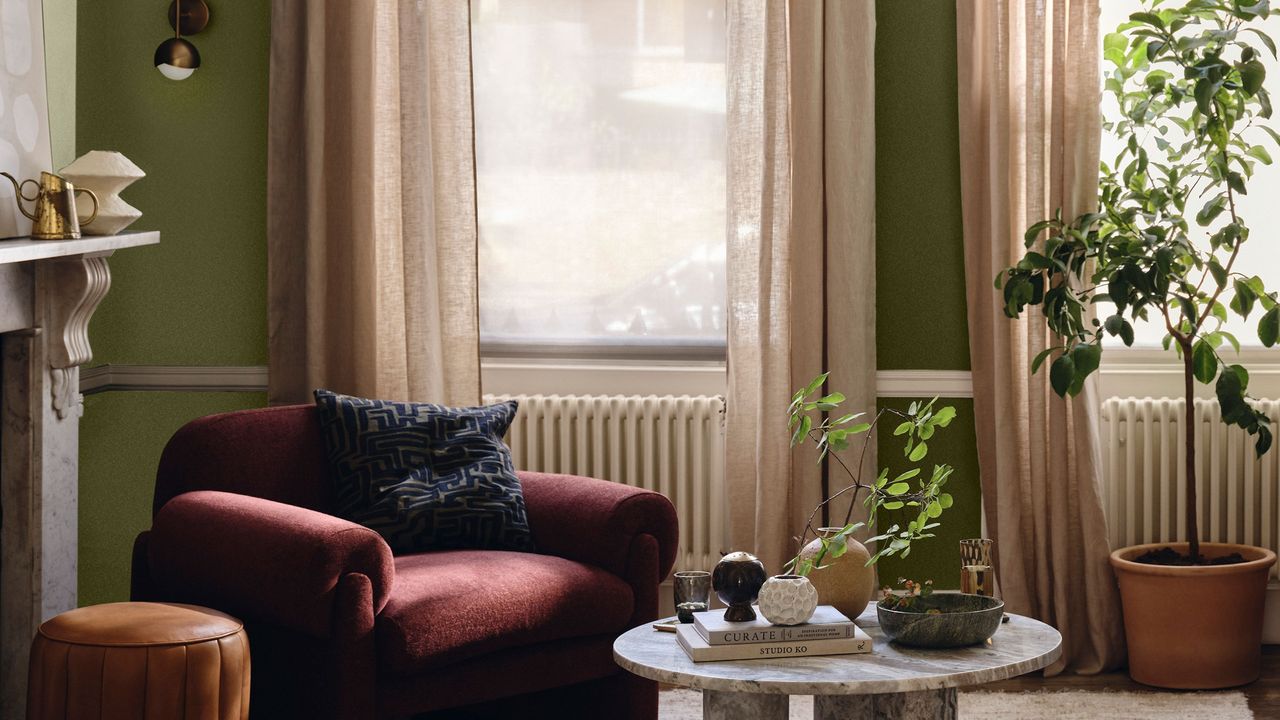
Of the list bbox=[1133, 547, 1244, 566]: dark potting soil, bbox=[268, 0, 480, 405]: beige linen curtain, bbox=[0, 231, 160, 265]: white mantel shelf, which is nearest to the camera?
bbox=[0, 231, 160, 265]: white mantel shelf

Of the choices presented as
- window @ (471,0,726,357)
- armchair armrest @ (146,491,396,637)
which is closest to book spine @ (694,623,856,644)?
armchair armrest @ (146,491,396,637)

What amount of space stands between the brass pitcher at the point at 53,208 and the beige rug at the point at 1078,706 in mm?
1963

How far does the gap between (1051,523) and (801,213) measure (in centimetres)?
117

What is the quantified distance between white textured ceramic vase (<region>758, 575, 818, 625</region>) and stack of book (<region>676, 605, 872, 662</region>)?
0.01 meters

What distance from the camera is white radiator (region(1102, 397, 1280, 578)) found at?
405cm

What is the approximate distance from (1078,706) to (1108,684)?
26 cm

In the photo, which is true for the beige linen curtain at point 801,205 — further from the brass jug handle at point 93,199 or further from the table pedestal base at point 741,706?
the brass jug handle at point 93,199

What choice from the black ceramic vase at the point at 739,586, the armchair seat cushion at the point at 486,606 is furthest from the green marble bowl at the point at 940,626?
the armchair seat cushion at the point at 486,606

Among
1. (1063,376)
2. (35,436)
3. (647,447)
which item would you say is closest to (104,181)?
(35,436)

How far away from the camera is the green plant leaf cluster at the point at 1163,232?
11.6 ft

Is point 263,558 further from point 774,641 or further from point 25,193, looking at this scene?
point 25,193

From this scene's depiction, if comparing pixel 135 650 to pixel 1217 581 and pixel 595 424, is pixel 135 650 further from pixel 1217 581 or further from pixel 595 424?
pixel 1217 581

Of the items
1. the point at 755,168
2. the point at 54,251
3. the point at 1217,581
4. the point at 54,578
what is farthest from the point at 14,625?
the point at 1217,581

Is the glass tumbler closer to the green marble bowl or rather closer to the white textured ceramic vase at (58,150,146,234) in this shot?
the green marble bowl
